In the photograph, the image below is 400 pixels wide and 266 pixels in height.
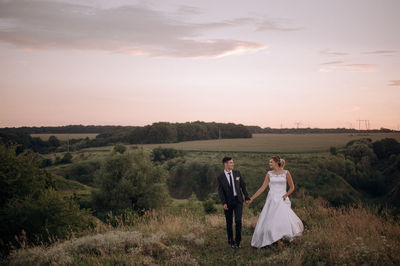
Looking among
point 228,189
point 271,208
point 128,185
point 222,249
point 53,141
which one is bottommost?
point 128,185

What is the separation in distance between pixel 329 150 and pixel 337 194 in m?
37.9

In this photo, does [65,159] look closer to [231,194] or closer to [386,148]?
[231,194]

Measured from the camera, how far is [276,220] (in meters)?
7.41

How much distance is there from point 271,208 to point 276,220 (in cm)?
31

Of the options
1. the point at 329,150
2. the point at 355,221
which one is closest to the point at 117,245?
the point at 355,221

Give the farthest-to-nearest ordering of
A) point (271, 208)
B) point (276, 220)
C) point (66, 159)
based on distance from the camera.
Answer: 1. point (66, 159)
2. point (271, 208)
3. point (276, 220)

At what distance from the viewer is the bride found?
7.32 m

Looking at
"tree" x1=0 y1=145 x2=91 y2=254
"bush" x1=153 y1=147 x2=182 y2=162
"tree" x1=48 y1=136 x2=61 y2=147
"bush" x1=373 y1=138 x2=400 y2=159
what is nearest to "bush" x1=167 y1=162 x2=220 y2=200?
"bush" x1=153 y1=147 x2=182 y2=162

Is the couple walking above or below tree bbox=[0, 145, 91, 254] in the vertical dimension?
above

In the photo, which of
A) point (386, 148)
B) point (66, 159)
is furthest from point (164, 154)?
point (386, 148)

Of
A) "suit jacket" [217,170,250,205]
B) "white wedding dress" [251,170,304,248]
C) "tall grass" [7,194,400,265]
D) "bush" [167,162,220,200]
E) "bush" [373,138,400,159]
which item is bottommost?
"bush" [167,162,220,200]

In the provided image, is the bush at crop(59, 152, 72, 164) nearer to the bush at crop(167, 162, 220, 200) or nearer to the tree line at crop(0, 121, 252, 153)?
the tree line at crop(0, 121, 252, 153)

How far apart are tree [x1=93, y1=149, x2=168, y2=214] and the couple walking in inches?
1001

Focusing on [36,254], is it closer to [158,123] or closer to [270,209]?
[270,209]
